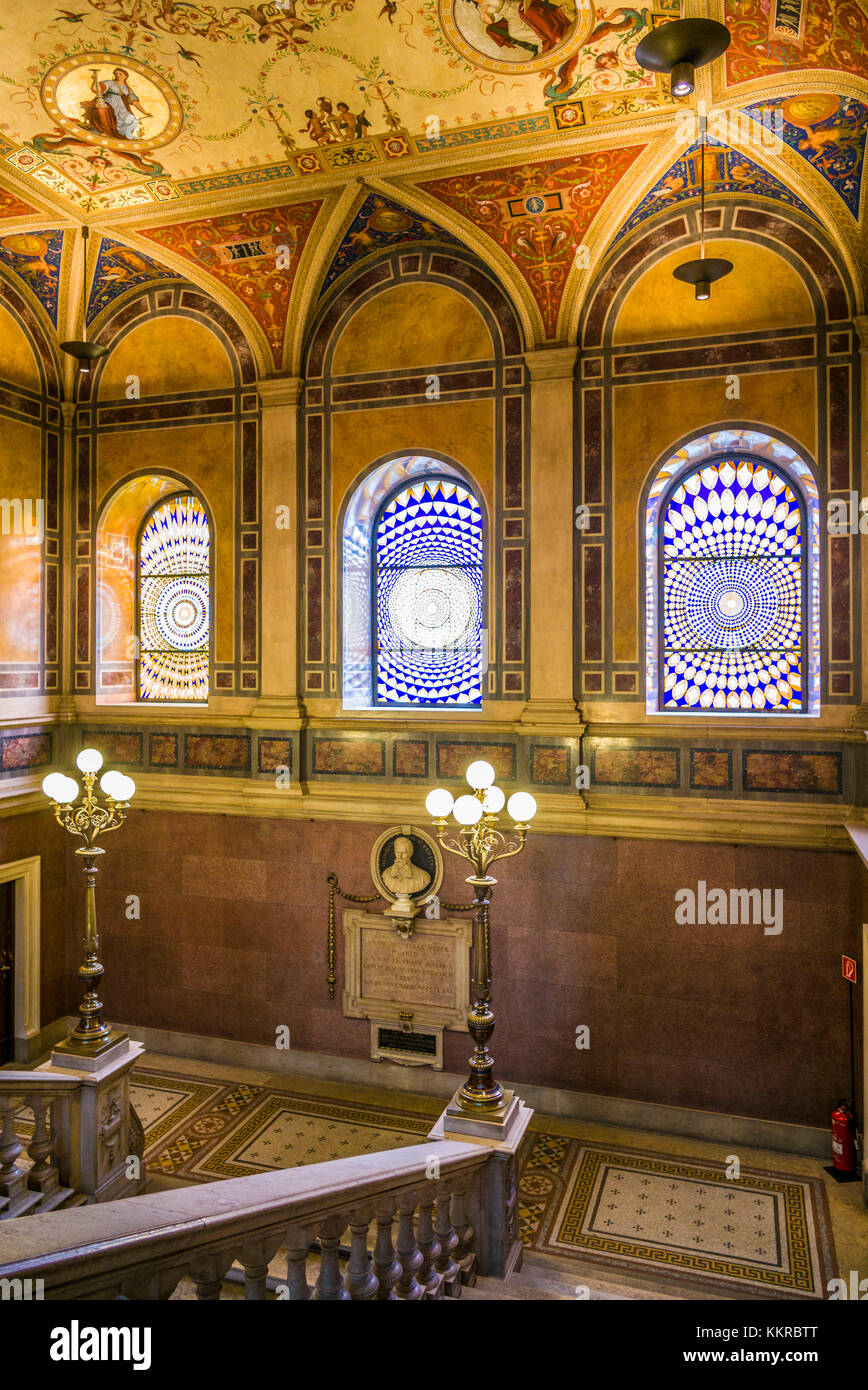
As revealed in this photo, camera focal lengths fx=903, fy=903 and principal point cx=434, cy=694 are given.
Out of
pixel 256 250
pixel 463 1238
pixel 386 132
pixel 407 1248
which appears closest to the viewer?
pixel 407 1248

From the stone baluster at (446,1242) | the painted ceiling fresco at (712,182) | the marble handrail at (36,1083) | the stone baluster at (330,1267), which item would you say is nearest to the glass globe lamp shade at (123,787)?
the marble handrail at (36,1083)

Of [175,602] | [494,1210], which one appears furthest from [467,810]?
[175,602]

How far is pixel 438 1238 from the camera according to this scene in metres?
4.72

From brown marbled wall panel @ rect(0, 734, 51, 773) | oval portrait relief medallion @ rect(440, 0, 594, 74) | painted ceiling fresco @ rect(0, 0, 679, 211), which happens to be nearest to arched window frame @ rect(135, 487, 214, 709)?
brown marbled wall panel @ rect(0, 734, 51, 773)

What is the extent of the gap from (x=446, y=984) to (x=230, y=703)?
142 inches

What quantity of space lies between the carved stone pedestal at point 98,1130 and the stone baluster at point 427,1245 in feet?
9.13

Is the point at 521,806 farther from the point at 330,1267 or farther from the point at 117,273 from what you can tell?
the point at 117,273

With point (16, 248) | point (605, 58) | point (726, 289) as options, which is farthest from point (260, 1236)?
point (16, 248)

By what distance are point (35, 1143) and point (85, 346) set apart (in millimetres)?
5800

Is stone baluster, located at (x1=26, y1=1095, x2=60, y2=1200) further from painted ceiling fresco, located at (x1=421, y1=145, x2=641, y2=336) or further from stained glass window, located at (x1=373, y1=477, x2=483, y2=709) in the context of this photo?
painted ceiling fresco, located at (x1=421, y1=145, x2=641, y2=336)

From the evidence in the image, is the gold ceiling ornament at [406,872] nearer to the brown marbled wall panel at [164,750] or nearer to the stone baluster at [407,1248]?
the brown marbled wall panel at [164,750]

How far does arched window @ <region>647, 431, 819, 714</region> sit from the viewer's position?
309 inches

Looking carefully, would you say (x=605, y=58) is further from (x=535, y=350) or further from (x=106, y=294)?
(x=106, y=294)

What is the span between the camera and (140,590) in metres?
10.3
